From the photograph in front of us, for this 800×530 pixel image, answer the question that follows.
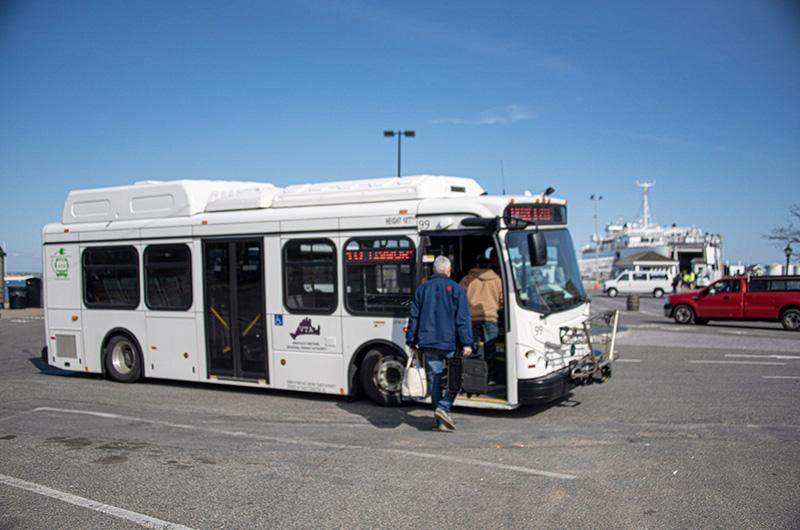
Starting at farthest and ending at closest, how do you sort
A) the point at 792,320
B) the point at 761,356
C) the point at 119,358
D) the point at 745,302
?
the point at 745,302, the point at 792,320, the point at 761,356, the point at 119,358

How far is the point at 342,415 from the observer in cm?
853

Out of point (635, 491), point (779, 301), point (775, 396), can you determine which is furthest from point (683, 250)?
point (635, 491)

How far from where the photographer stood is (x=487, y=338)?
26.7 ft

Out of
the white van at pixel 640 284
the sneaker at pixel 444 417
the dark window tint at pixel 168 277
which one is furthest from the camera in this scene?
the white van at pixel 640 284

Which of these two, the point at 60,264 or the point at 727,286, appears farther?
the point at 727,286

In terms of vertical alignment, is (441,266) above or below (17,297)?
above

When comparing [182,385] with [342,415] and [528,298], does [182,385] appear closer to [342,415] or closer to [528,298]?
[342,415]

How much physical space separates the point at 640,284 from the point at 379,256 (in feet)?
144

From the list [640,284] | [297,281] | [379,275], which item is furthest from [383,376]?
[640,284]

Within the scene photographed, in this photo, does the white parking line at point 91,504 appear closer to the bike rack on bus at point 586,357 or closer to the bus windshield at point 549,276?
the bus windshield at point 549,276

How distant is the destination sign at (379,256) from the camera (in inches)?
337

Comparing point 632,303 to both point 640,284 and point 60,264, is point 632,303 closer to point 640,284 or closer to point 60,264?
point 640,284

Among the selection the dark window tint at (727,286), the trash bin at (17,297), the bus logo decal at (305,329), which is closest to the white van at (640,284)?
the dark window tint at (727,286)

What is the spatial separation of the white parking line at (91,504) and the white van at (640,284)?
155 ft
